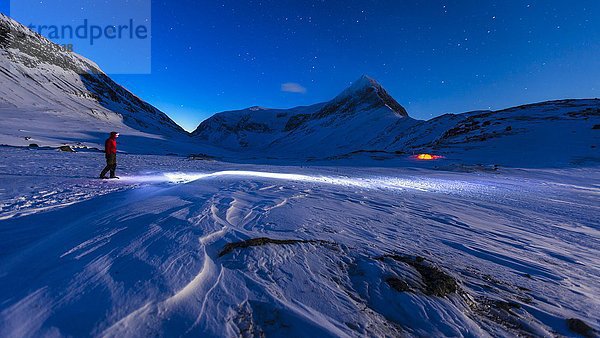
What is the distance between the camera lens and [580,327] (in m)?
2.05

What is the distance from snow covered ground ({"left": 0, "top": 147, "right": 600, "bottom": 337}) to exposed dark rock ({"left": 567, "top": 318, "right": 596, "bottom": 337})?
6 cm

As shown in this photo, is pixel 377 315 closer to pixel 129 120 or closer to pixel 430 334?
pixel 430 334

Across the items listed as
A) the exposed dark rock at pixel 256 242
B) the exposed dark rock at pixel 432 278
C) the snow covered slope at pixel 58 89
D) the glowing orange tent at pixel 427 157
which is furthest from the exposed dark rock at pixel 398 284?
the snow covered slope at pixel 58 89

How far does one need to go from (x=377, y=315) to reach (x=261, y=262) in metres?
1.12

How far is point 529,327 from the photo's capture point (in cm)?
200

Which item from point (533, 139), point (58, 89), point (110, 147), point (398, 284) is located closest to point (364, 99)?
point (533, 139)

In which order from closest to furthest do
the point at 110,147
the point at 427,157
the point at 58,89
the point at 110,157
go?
1. the point at 110,157
2. the point at 110,147
3. the point at 427,157
4. the point at 58,89

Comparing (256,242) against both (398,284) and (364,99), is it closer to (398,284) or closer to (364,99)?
(398,284)

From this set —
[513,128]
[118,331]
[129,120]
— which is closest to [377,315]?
[118,331]

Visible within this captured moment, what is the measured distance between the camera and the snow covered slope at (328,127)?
70625 millimetres

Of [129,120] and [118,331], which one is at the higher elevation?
[129,120]

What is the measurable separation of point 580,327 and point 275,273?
2.40m

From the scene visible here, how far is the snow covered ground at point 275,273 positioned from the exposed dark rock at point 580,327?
0.06m

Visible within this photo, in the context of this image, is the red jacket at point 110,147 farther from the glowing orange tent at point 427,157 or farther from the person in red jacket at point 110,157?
the glowing orange tent at point 427,157
